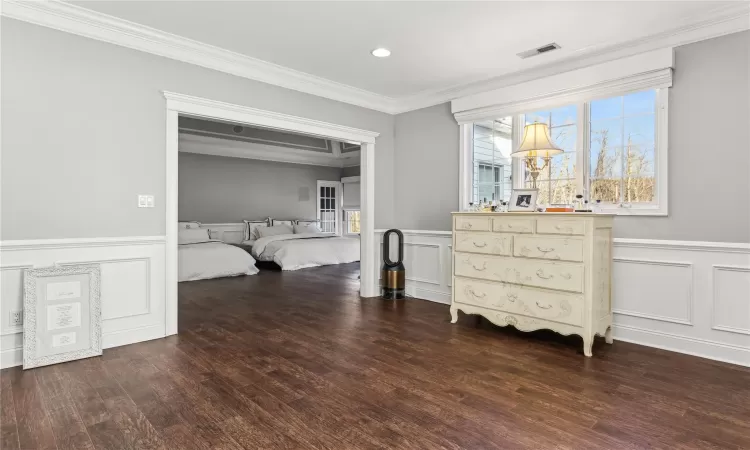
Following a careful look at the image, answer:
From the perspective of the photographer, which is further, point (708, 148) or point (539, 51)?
point (539, 51)

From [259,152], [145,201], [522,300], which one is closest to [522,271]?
[522,300]

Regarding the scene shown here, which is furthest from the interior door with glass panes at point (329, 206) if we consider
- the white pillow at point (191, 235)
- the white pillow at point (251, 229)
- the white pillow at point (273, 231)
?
the white pillow at point (191, 235)

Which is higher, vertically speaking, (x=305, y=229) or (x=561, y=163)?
(x=561, y=163)

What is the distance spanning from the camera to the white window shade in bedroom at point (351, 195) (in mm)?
11070

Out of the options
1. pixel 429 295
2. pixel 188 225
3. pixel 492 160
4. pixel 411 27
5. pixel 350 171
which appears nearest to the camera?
pixel 411 27

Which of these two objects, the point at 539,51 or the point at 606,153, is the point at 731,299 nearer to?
the point at 606,153

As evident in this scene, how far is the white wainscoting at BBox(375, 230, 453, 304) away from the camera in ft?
16.4

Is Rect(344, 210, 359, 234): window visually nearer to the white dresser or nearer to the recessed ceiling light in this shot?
the white dresser

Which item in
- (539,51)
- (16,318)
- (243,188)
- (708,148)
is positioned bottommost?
(16,318)

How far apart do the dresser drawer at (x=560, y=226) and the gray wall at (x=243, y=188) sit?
7539 millimetres

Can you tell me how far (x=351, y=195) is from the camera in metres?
11.2

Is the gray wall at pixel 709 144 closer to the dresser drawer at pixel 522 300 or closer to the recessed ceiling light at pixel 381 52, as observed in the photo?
the dresser drawer at pixel 522 300

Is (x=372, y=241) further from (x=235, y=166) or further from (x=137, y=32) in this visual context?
(x=235, y=166)

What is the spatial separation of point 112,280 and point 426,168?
140 inches
